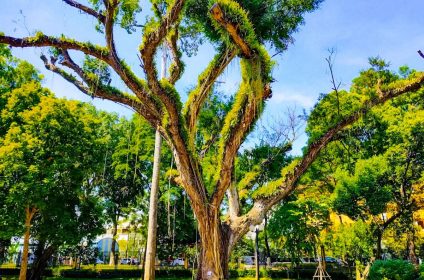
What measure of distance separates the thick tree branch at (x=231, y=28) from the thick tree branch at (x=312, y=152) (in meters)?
2.73

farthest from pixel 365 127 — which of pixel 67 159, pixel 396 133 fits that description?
pixel 67 159

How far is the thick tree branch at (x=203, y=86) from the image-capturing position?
6.63 meters

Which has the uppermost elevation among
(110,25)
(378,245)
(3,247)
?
(110,25)

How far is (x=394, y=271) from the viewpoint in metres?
9.67

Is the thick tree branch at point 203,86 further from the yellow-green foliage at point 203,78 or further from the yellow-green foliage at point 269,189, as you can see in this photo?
the yellow-green foliage at point 269,189

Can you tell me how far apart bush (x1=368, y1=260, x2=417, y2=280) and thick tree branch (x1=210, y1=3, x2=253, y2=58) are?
25.1ft

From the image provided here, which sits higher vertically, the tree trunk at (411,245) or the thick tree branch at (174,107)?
the thick tree branch at (174,107)

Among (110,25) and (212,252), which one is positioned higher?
(110,25)

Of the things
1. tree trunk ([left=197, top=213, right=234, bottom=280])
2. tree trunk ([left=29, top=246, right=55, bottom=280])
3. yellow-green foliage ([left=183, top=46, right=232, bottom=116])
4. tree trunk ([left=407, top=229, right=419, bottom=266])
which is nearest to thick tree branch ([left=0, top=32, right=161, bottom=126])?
yellow-green foliage ([left=183, top=46, right=232, bottom=116])

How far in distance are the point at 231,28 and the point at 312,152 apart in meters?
3.56

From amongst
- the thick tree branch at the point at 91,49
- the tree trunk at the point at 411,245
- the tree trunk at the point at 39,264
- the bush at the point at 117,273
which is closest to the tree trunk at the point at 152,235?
the thick tree branch at the point at 91,49

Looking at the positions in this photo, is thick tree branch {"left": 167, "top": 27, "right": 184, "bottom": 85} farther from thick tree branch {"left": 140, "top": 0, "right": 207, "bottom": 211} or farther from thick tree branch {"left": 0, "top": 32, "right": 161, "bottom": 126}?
thick tree branch {"left": 0, "top": 32, "right": 161, "bottom": 126}

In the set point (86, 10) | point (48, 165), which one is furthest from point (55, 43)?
point (48, 165)

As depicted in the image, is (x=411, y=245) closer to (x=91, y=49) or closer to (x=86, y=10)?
(x=91, y=49)
